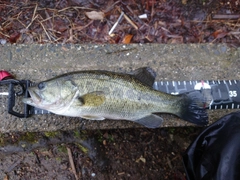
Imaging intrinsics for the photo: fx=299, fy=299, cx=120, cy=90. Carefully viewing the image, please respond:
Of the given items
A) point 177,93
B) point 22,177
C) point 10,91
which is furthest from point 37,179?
point 177,93

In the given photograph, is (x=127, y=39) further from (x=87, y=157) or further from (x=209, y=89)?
(x=87, y=157)

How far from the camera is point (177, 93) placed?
10.9 feet

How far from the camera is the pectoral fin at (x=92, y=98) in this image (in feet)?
9.00

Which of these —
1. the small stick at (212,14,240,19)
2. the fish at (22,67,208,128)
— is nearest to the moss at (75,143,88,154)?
the fish at (22,67,208,128)

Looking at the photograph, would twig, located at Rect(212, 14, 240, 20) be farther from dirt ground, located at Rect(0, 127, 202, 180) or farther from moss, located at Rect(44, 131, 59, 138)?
moss, located at Rect(44, 131, 59, 138)

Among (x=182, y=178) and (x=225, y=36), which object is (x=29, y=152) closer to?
(x=182, y=178)

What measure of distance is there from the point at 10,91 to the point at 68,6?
155 centimetres

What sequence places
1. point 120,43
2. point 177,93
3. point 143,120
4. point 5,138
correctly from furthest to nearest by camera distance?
point 120,43 → point 5,138 → point 177,93 → point 143,120

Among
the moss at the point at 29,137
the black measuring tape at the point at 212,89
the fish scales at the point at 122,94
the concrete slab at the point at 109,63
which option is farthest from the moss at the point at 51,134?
the fish scales at the point at 122,94

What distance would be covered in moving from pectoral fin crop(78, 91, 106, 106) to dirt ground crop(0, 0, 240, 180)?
894 mm

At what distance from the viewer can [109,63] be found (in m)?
3.52

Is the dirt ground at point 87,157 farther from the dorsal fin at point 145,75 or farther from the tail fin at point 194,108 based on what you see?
the dorsal fin at point 145,75

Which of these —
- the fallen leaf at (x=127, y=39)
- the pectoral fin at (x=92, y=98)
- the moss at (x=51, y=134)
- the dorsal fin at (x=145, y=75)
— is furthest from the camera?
the fallen leaf at (x=127, y=39)

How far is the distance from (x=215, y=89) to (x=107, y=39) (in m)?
1.54
